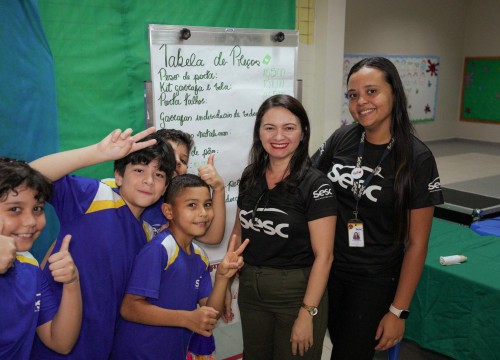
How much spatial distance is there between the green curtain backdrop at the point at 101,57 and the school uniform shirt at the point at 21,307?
1026 mm

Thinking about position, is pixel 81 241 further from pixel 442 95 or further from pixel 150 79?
pixel 442 95

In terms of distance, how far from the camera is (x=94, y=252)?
1360 mm

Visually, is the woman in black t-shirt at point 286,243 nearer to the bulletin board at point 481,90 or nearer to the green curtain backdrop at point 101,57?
the green curtain backdrop at point 101,57

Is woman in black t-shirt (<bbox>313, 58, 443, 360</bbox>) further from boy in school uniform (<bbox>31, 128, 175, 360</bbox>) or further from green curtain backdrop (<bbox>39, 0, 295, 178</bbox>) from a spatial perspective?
green curtain backdrop (<bbox>39, 0, 295, 178</bbox>)

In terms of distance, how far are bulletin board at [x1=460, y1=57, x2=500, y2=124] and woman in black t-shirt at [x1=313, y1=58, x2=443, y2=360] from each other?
8.98 meters

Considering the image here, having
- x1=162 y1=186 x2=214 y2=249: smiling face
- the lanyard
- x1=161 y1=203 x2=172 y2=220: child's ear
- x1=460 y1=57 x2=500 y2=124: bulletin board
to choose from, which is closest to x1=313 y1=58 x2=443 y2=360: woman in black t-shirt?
the lanyard

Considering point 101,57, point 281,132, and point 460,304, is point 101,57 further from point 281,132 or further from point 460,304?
point 460,304

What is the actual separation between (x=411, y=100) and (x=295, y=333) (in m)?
8.22

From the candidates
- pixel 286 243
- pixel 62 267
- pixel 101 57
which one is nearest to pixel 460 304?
pixel 286 243

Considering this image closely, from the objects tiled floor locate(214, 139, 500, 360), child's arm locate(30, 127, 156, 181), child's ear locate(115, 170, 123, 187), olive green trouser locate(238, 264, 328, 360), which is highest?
child's arm locate(30, 127, 156, 181)

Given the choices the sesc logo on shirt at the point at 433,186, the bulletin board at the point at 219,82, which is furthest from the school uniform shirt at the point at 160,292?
the bulletin board at the point at 219,82

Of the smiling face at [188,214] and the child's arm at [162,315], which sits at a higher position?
the smiling face at [188,214]

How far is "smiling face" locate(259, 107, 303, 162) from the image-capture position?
154 centimetres

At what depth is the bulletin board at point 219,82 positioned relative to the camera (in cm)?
225
